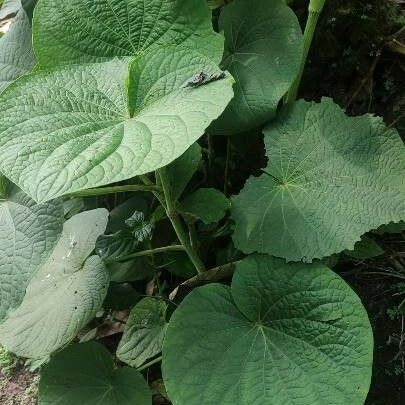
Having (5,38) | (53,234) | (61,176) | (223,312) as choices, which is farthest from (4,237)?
(5,38)

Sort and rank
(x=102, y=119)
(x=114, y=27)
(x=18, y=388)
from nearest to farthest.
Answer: (x=102, y=119), (x=114, y=27), (x=18, y=388)

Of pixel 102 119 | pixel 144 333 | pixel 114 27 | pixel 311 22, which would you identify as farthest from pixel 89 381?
pixel 311 22

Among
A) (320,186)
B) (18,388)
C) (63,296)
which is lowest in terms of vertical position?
(18,388)

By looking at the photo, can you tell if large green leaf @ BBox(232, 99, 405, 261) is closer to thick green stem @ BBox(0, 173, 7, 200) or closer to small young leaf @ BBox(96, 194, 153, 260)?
small young leaf @ BBox(96, 194, 153, 260)

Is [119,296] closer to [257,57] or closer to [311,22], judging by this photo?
[257,57]

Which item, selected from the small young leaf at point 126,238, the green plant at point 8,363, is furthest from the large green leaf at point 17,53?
the green plant at point 8,363

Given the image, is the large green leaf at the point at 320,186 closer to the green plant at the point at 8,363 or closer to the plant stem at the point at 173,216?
the plant stem at the point at 173,216

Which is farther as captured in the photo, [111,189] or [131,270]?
[131,270]
